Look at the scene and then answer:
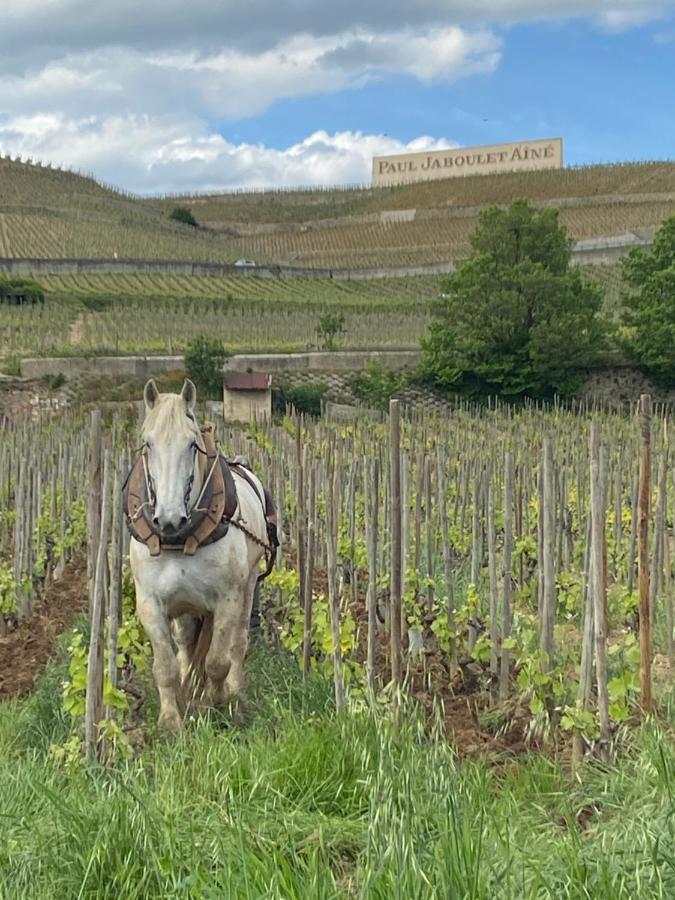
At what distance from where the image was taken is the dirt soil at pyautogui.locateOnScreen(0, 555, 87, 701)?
6.75 metres

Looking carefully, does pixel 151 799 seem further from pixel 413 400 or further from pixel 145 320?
pixel 145 320

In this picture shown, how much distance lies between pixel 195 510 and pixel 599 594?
201 centimetres

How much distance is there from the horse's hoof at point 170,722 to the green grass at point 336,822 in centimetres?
38

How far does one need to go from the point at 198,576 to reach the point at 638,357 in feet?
103

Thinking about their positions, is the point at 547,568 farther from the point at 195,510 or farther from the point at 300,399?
the point at 300,399

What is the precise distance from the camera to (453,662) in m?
5.90

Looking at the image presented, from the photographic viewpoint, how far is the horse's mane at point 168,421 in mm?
5164

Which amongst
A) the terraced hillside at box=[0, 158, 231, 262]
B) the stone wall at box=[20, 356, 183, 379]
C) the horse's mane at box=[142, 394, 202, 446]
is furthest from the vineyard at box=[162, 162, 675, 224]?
the horse's mane at box=[142, 394, 202, 446]

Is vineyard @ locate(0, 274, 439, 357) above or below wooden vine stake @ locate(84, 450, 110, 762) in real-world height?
above

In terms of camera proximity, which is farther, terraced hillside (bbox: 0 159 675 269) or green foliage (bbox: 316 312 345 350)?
terraced hillside (bbox: 0 159 675 269)

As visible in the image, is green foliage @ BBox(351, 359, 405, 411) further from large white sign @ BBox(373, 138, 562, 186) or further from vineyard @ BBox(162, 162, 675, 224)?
large white sign @ BBox(373, 138, 562, 186)

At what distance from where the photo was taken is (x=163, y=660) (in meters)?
5.10

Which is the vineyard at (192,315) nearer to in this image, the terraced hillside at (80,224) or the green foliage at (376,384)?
the green foliage at (376,384)

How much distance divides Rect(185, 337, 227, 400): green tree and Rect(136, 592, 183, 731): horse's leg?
86.9 feet
